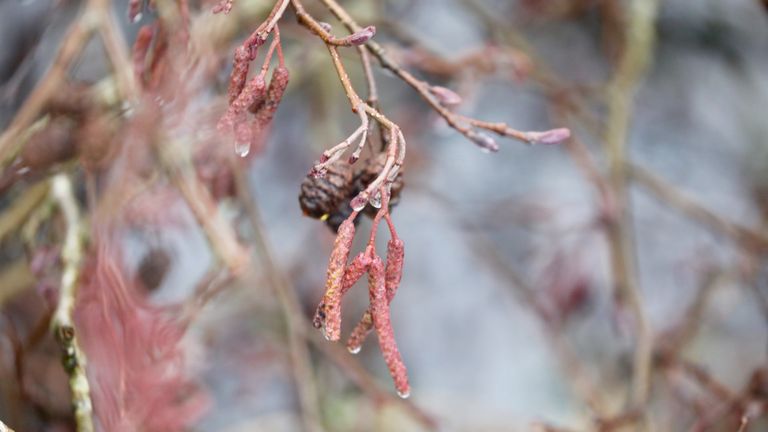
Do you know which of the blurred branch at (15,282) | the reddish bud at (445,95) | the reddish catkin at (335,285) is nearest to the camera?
the reddish catkin at (335,285)

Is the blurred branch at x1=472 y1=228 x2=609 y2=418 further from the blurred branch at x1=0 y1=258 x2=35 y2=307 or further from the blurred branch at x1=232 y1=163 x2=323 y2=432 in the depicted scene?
the blurred branch at x1=0 y1=258 x2=35 y2=307

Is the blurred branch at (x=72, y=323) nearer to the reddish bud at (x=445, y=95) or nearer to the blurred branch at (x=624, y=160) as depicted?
the reddish bud at (x=445, y=95)

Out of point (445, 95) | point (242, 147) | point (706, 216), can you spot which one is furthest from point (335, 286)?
point (706, 216)

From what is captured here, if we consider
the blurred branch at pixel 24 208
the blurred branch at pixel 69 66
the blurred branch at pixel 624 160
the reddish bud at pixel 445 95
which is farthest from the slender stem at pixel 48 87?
the blurred branch at pixel 624 160

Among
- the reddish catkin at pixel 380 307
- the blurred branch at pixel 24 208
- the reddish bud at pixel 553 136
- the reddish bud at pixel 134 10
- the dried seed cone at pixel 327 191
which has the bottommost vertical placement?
the blurred branch at pixel 24 208

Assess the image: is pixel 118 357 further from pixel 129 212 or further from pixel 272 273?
pixel 272 273
